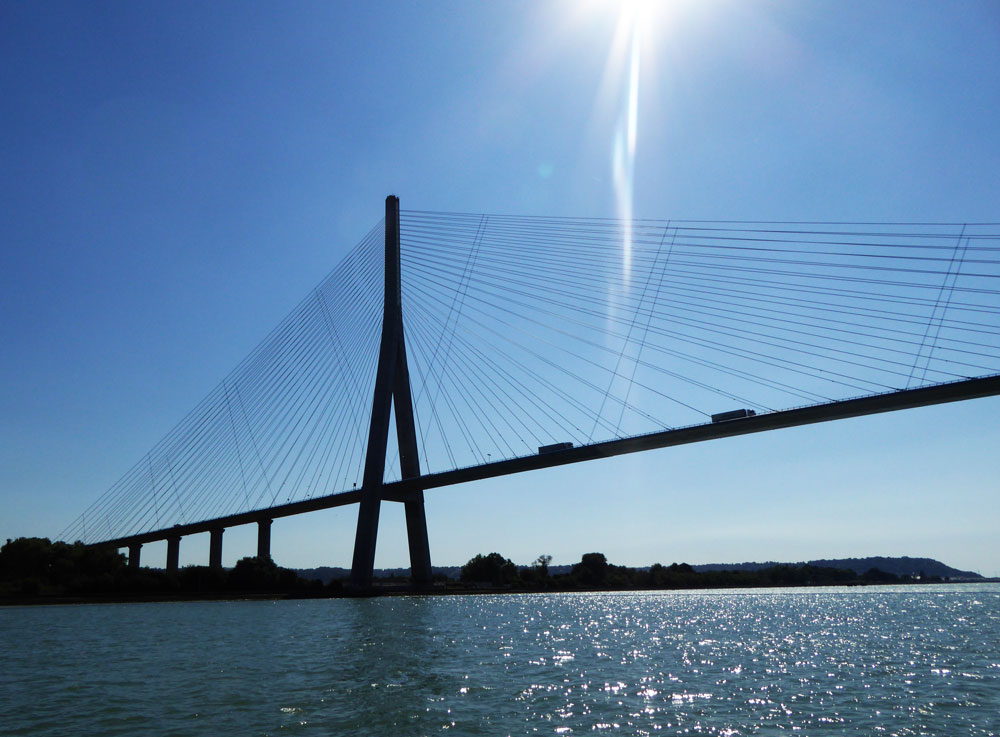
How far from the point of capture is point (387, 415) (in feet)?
131

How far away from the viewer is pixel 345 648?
1802 centimetres

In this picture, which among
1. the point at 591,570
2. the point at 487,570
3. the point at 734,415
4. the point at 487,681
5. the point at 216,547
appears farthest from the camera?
the point at 591,570

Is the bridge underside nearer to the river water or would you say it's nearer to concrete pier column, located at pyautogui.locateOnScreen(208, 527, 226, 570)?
concrete pier column, located at pyautogui.locateOnScreen(208, 527, 226, 570)

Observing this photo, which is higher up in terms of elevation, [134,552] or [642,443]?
[642,443]

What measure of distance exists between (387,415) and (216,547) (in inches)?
836

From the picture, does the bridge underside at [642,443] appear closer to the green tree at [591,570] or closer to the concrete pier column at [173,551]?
the concrete pier column at [173,551]

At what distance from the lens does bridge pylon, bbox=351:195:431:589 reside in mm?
39812

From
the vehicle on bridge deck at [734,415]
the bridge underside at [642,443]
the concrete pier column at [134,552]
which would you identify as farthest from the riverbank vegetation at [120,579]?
the vehicle on bridge deck at [734,415]

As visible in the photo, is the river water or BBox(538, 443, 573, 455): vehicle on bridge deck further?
BBox(538, 443, 573, 455): vehicle on bridge deck

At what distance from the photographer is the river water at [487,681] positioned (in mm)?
9703

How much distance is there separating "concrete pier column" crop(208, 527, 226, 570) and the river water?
95.6 ft

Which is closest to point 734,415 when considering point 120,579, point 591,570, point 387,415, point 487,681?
point 387,415

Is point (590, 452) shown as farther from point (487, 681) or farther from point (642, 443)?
point (487, 681)

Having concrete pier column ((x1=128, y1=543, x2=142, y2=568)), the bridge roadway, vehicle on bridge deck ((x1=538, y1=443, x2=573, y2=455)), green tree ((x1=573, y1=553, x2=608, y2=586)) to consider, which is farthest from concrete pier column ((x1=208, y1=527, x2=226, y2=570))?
green tree ((x1=573, y1=553, x2=608, y2=586))
